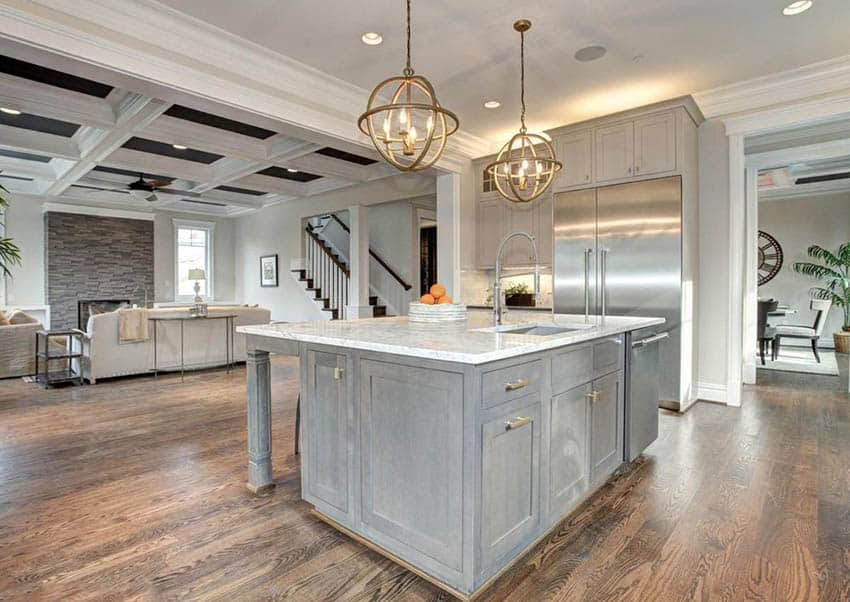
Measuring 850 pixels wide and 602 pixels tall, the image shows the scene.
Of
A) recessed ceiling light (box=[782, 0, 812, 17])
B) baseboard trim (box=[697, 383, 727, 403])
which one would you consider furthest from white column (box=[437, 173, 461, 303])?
recessed ceiling light (box=[782, 0, 812, 17])

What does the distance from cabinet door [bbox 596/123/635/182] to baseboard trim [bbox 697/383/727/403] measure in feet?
7.34

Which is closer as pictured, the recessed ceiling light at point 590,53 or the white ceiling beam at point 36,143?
the recessed ceiling light at point 590,53

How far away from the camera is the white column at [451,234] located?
5973 millimetres

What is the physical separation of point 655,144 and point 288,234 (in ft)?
22.9

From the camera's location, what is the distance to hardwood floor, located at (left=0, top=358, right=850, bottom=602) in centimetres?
180

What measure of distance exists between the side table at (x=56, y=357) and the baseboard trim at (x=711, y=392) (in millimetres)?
6799

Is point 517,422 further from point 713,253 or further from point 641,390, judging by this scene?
point 713,253

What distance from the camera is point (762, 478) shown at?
9.21ft

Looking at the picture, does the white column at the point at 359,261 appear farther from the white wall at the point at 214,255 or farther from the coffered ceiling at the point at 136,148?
the white wall at the point at 214,255

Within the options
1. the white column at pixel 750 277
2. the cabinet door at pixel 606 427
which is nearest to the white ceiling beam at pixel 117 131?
the cabinet door at pixel 606 427

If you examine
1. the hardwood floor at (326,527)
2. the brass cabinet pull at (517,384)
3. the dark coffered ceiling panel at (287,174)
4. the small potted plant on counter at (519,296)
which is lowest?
the hardwood floor at (326,527)

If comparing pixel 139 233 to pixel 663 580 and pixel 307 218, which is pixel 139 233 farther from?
pixel 663 580

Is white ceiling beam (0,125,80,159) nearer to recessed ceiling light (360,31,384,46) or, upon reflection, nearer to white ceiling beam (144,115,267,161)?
white ceiling beam (144,115,267,161)

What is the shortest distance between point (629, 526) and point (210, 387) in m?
4.62
